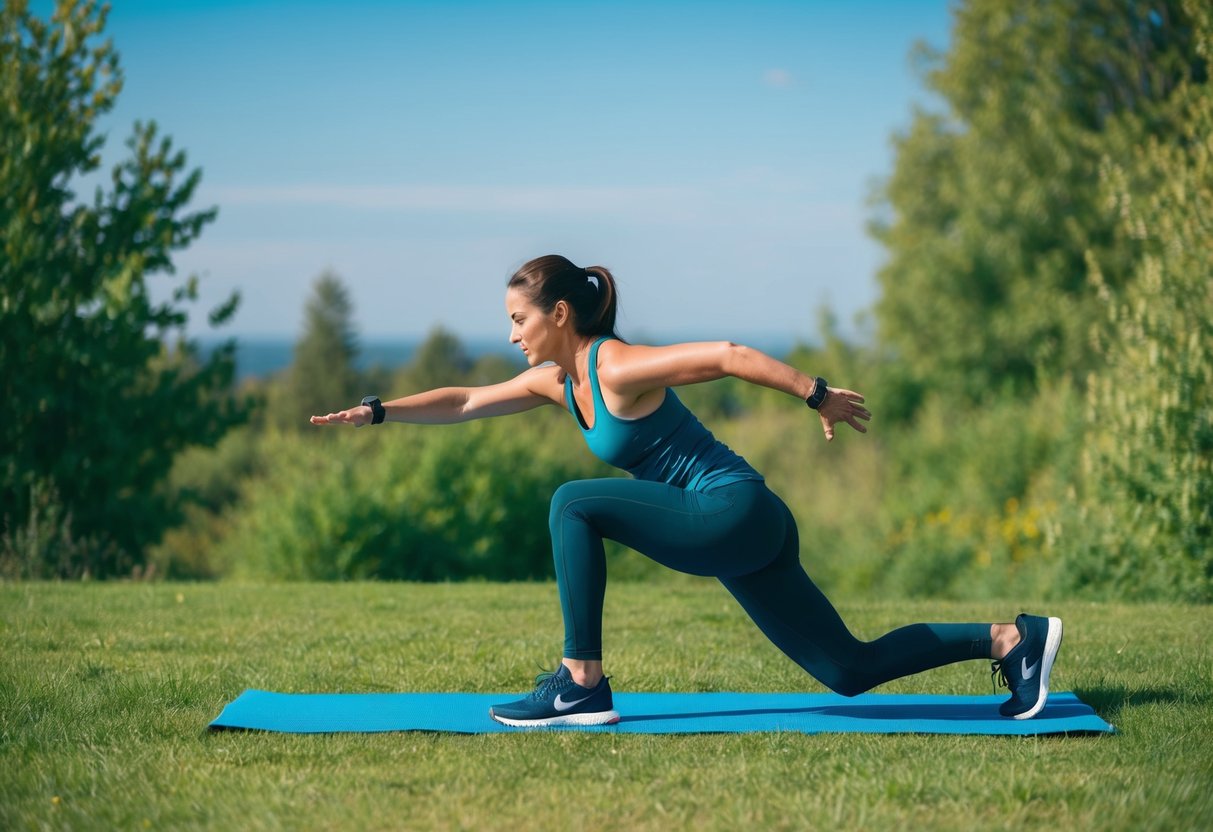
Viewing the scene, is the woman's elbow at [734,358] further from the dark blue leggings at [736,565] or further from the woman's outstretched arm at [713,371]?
the dark blue leggings at [736,565]

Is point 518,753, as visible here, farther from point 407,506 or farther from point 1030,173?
point 1030,173

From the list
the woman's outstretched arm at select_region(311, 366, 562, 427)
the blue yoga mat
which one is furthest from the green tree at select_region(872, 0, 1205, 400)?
the woman's outstretched arm at select_region(311, 366, 562, 427)

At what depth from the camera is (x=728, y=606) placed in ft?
27.8

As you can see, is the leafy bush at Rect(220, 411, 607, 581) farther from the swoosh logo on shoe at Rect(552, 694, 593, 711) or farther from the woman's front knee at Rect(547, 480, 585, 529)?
the woman's front knee at Rect(547, 480, 585, 529)

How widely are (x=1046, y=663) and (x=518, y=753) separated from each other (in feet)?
6.75

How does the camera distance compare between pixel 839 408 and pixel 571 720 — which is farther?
pixel 571 720

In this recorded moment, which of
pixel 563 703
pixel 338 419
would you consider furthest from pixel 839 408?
pixel 338 419

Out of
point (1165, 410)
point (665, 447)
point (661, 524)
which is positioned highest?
point (1165, 410)

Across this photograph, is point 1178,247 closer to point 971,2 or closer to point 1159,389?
point 1159,389

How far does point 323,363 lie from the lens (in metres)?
73.1

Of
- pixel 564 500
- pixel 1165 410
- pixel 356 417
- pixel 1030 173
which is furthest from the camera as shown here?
pixel 1030 173

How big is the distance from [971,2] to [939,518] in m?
12.6

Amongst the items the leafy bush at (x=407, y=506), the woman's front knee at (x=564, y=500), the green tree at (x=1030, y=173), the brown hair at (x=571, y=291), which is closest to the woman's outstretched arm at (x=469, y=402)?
the brown hair at (x=571, y=291)

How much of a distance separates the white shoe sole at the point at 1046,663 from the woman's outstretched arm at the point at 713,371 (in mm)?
1258
